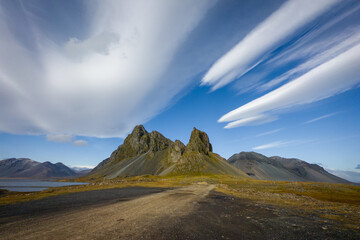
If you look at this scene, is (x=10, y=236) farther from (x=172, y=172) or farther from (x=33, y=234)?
(x=172, y=172)

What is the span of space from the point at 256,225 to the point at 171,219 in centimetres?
804

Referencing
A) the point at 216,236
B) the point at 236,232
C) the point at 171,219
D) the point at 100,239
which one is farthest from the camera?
the point at 171,219

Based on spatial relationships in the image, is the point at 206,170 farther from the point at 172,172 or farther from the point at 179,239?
the point at 179,239

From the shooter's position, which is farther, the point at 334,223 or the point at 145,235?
the point at 334,223

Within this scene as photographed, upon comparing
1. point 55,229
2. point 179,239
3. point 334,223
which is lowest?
point 334,223

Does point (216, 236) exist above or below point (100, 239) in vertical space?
below

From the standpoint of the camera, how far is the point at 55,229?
487 inches

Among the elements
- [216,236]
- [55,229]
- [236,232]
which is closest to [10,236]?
[55,229]

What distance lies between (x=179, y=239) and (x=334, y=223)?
16.7 m

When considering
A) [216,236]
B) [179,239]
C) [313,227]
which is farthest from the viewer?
[313,227]

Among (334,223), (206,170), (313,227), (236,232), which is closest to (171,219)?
(236,232)

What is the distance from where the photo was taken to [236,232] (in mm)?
13047

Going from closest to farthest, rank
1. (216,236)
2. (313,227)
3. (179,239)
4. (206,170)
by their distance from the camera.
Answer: (179,239), (216,236), (313,227), (206,170)

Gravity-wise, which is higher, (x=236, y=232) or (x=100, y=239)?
(x=100, y=239)
